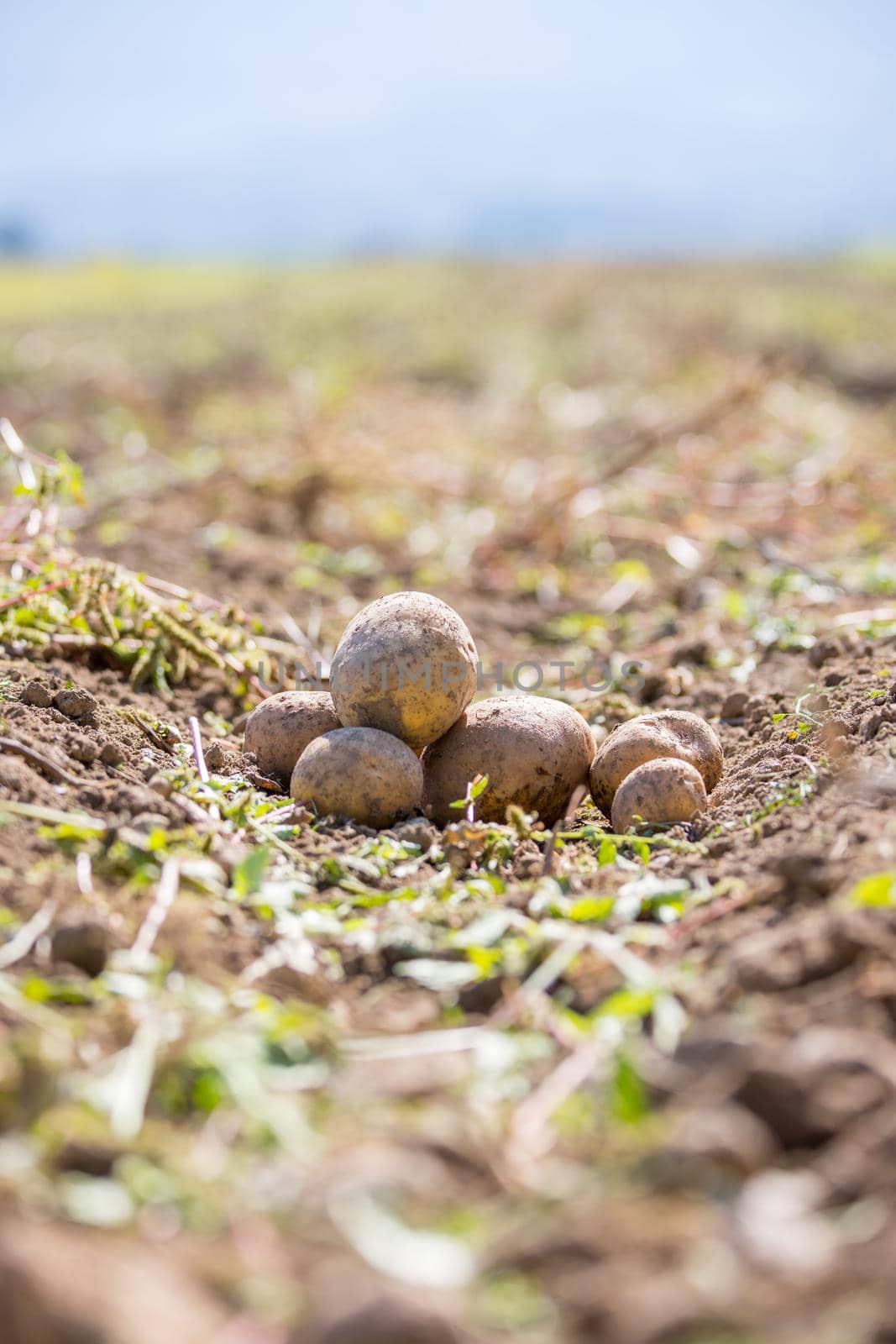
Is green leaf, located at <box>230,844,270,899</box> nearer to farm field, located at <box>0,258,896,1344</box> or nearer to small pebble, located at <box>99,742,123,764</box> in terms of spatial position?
farm field, located at <box>0,258,896,1344</box>

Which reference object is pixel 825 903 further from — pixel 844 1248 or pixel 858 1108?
pixel 844 1248

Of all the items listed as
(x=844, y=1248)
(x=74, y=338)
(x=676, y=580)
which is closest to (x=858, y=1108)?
(x=844, y=1248)

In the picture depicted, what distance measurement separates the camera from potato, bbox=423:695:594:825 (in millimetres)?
3734

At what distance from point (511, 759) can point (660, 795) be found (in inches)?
18.0

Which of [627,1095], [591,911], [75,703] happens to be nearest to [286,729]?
[75,703]

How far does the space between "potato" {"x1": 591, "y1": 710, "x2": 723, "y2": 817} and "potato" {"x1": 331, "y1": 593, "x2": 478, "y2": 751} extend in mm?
489

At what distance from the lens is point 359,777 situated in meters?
3.56

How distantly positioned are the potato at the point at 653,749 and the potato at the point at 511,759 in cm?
8

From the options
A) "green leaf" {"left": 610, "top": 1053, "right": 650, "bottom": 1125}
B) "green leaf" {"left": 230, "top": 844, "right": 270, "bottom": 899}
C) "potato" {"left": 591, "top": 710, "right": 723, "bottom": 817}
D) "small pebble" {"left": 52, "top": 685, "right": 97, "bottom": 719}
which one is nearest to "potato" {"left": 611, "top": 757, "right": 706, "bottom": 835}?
"potato" {"left": 591, "top": 710, "right": 723, "bottom": 817}

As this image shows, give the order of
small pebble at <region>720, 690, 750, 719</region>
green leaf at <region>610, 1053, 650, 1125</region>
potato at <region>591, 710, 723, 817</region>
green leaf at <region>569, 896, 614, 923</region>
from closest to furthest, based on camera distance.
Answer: green leaf at <region>610, 1053, 650, 1125</region> < green leaf at <region>569, 896, 614, 923</region> < potato at <region>591, 710, 723, 817</region> < small pebble at <region>720, 690, 750, 719</region>

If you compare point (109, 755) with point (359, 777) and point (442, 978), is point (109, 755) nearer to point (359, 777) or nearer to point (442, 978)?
point (359, 777)

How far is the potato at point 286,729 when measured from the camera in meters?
3.90

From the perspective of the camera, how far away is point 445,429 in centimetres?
1072

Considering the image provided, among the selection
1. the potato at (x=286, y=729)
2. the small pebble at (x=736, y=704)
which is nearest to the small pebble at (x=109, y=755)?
the potato at (x=286, y=729)
